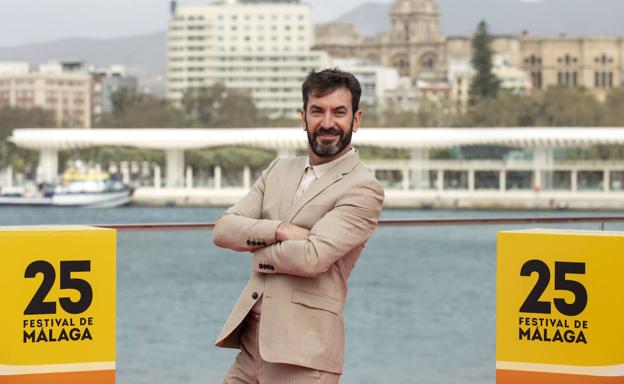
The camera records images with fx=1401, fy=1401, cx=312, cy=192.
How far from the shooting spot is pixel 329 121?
8.60ft

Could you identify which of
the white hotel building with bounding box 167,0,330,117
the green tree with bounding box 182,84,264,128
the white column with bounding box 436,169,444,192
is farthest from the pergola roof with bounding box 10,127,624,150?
the white hotel building with bounding box 167,0,330,117

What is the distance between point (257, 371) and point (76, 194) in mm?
53916

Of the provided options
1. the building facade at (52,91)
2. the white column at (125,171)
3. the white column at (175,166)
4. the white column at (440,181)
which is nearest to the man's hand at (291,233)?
the white column at (440,181)

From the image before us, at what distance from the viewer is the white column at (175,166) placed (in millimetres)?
61875

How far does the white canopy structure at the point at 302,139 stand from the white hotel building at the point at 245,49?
4970 cm

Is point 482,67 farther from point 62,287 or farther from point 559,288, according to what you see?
point 62,287

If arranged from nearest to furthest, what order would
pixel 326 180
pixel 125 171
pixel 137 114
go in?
1. pixel 326 180
2. pixel 125 171
3. pixel 137 114

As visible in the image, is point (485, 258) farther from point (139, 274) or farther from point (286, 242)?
point (286, 242)

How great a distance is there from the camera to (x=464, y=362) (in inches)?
627

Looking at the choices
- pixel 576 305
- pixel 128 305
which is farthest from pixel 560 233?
pixel 128 305

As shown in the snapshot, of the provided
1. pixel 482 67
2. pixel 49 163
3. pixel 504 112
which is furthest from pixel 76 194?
pixel 482 67

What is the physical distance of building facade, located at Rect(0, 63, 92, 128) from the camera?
117 meters

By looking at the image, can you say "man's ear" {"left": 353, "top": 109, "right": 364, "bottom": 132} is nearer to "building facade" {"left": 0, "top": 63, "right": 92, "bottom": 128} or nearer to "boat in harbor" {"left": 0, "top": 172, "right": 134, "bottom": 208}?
"boat in harbor" {"left": 0, "top": 172, "right": 134, "bottom": 208}

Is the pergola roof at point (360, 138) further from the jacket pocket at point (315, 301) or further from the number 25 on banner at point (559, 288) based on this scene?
the jacket pocket at point (315, 301)
